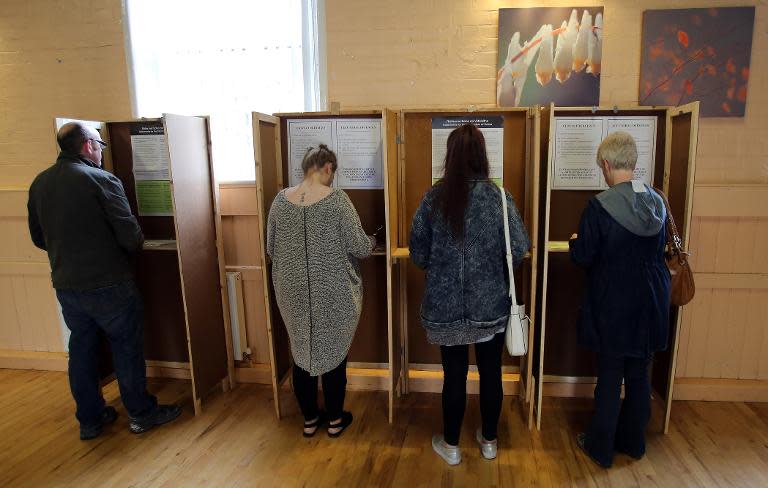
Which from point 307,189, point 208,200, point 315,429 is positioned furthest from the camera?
point 208,200

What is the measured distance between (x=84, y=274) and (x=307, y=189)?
48.5 inches

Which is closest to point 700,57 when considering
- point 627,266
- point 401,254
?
point 627,266

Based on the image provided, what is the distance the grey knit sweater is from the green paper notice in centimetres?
106

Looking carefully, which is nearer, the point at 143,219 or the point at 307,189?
the point at 307,189

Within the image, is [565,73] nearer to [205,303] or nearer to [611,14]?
[611,14]

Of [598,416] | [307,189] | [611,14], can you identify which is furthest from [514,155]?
[598,416]

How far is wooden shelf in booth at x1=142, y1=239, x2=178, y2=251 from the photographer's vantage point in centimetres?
285

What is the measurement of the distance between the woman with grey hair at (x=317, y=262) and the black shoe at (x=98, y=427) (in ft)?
4.12

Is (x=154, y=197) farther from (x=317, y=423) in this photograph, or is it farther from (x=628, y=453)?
(x=628, y=453)

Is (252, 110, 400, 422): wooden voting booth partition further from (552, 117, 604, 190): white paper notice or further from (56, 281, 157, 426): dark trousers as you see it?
(552, 117, 604, 190): white paper notice

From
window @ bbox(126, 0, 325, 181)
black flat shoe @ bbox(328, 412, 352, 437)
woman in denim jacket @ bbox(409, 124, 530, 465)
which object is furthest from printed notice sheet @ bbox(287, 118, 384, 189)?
black flat shoe @ bbox(328, 412, 352, 437)

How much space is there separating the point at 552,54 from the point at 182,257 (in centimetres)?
240

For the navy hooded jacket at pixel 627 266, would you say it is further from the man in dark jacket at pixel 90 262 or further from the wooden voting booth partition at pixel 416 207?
the man in dark jacket at pixel 90 262

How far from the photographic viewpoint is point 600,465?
236 cm
